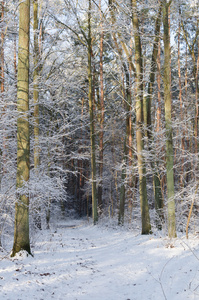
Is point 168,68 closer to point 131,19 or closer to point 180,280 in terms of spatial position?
point 131,19

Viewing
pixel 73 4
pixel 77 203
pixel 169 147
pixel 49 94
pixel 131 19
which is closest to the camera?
pixel 169 147

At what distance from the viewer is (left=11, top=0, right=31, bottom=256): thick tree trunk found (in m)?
6.88

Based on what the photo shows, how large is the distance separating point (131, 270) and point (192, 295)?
2.09 meters

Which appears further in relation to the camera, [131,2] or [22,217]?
[131,2]

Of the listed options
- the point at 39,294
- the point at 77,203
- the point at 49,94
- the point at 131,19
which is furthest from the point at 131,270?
the point at 77,203

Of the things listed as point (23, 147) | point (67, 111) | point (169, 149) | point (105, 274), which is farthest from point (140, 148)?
point (105, 274)

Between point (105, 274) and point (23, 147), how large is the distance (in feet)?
12.0

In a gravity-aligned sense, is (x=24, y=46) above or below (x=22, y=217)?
above

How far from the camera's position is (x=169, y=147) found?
905cm

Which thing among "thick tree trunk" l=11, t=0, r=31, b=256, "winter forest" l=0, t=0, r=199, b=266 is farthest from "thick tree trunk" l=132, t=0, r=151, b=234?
"thick tree trunk" l=11, t=0, r=31, b=256

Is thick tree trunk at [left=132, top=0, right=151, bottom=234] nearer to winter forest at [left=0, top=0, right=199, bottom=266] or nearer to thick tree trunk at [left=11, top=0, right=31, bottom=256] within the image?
winter forest at [left=0, top=0, right=199, bottom=266]

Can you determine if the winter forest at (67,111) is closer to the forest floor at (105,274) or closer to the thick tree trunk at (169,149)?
the thick tree trunk at (169,149)

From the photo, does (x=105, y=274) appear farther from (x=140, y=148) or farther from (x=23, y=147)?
(x=140, y=148)

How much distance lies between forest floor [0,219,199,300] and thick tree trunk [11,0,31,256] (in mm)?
470
